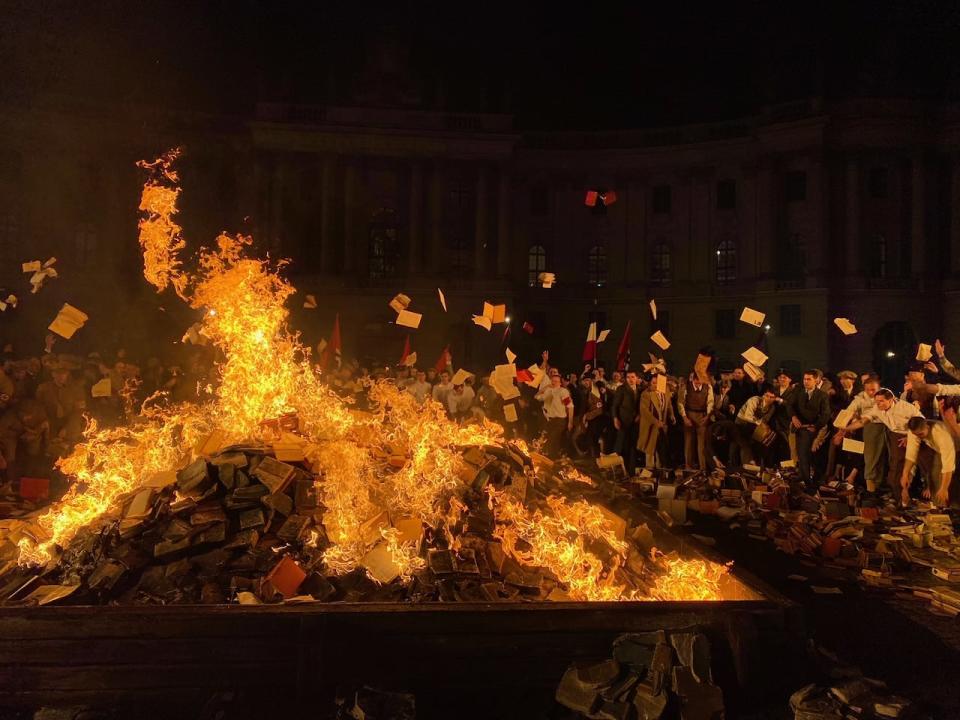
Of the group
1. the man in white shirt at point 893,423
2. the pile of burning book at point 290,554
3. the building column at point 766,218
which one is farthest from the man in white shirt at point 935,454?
the building column at point 766,218

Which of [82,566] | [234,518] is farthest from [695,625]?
[82,566]

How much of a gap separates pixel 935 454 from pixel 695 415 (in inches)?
170

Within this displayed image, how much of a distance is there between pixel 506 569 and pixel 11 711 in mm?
3891

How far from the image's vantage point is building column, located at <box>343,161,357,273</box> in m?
42.4

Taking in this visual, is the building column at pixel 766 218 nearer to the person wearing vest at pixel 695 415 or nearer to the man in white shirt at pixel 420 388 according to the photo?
the person wearing vest at pixel 695 415

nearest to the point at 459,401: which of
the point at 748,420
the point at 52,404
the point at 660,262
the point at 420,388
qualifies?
the point at 420,388

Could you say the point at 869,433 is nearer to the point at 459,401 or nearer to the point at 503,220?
the point at 459,401

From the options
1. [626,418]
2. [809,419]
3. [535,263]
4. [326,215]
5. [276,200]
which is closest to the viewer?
[809,419]

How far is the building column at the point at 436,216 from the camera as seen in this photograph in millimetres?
42812

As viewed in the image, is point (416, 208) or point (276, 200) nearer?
point (276, 200)

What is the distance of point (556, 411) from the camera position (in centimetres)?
1507

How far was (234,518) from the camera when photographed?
20.6ft

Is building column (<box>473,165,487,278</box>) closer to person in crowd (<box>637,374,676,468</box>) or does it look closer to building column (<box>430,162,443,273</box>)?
building column (<box>430,162,443,273</box>)

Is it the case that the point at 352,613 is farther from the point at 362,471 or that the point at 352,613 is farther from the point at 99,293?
the point at 99,293
